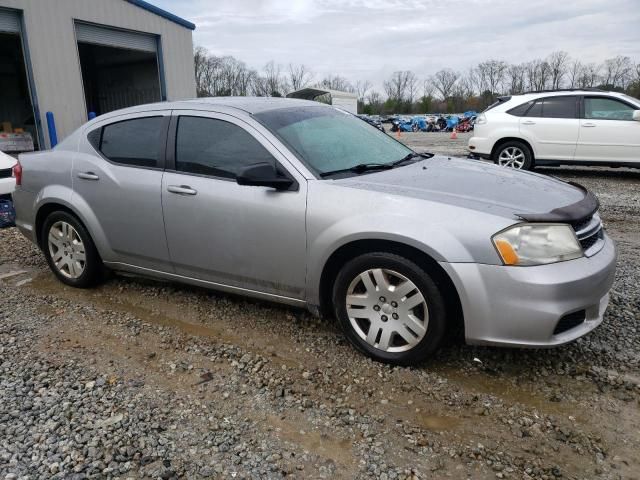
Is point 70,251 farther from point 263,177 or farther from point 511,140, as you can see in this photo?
point 511,140

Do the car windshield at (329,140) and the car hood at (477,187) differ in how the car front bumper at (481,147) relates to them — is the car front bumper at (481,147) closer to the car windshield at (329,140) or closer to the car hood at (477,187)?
the car windshield at (329,140)

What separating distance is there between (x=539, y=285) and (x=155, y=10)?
13.6m

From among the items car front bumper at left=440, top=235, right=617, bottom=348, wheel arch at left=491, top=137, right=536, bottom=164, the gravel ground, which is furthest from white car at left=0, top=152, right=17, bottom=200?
wheel arch at left=491, top=137, right=536, bottom=164

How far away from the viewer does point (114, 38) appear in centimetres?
1276

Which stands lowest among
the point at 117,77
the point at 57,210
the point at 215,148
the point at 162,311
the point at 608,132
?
the point at 162,311

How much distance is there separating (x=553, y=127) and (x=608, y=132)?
0.93 meters

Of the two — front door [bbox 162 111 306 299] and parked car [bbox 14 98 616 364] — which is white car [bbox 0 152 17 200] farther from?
front door [bbox 162 111 306 299]

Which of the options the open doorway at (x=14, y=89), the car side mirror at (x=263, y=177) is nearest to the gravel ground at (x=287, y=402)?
the car side mirror at (x=263, y=177)

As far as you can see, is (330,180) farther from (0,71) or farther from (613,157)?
(0,71)

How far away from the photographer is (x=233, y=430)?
101 inches

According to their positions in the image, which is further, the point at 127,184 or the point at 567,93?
the point at 567,93

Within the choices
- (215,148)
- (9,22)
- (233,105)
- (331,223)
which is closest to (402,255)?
(331,223)

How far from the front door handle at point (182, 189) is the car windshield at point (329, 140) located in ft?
2.25

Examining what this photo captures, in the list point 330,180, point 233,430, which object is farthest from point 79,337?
point 330,180
